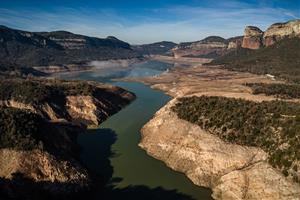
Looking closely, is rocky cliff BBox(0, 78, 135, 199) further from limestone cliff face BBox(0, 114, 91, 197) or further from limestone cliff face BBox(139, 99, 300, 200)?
limestone cliff face BBox(139, 99, 300, 200)

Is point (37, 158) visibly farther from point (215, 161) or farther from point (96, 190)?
point (215, 161)

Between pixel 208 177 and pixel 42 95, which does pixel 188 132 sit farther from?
pixel 42 95

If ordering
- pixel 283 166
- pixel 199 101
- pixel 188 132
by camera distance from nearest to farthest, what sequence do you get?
pixel 283 166, pixel 188 132, pixel 199 101

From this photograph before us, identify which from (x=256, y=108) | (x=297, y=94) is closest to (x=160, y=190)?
(x=256, y=108)

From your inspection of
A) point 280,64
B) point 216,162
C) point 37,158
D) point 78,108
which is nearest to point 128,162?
point 216,162

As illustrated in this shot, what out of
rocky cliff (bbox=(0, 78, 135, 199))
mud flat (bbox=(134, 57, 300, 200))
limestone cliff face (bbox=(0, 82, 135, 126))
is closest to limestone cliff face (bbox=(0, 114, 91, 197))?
rocky cliff (bbox=(0, 78, 135, 199))
